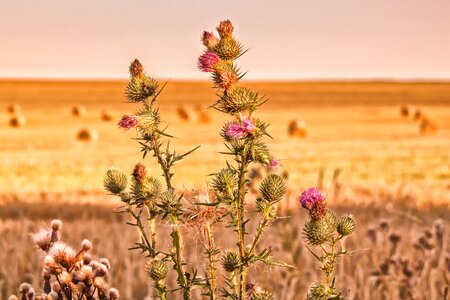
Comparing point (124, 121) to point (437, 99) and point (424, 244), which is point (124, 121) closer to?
point (424, 244)

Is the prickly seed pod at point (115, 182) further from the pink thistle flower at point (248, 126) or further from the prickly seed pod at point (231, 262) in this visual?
the pink thistle flower at point (248, 126)

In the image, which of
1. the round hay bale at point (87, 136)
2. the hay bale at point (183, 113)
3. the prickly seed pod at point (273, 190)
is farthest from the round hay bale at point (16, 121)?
the prickly seed pod at point (273, 190)

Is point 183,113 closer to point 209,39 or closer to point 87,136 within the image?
point 87,136

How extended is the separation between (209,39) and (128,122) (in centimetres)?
27

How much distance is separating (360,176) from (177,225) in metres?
17.0

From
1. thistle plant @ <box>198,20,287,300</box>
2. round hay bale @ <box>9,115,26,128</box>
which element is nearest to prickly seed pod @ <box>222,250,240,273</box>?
thistle plant @ <box>198,20,287,300</box>

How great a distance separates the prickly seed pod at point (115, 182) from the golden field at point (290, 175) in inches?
7.2

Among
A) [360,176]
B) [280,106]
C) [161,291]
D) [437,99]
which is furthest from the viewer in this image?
[437,99]

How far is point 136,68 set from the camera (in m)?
2.17

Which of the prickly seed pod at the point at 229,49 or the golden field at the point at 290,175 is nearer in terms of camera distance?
the prickly seed pod at the point at 229,49

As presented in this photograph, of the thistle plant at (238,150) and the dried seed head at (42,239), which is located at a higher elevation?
the thistle plant at (238,150)

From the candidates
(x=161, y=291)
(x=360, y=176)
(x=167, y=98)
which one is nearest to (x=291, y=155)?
(x=360, y=176)

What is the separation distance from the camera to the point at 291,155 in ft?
82.3

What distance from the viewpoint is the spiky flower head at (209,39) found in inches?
78.8
